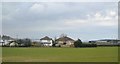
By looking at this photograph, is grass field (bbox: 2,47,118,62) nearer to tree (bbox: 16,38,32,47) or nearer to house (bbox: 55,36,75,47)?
tree (bbox: 16,38,32,47)

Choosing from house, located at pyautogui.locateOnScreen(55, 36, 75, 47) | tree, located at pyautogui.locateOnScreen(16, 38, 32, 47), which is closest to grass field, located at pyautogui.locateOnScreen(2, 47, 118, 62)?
tree, located at pyautogui.locateOnScreen(16, 38, 32, 47)

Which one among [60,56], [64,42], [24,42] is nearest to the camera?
[60,56]

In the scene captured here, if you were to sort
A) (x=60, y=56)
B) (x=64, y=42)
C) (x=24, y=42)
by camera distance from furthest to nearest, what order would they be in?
(x=64, y=42) → (x=24, y=42) → (x=60, y=56)

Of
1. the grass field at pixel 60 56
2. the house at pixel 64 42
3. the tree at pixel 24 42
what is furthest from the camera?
the house at pixel 64 42

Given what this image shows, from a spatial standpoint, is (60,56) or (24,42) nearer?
(60,56)

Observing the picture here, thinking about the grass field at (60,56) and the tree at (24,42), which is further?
the tree at (24,42)

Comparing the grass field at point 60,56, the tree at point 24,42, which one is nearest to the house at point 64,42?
the tree at point 24,42

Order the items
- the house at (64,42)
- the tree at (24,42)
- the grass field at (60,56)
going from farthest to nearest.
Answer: the house at (64,42)
the tree at (24,42)
the grass field at (60,56)

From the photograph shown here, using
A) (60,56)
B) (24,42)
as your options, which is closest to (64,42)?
(24,42)

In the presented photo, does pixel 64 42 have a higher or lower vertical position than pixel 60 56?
higher

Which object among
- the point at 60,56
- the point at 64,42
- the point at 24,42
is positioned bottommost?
the point at 60,56

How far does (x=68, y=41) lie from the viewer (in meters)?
56.9

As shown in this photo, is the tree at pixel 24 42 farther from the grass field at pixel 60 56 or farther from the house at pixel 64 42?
the grass field at pixel 60 56

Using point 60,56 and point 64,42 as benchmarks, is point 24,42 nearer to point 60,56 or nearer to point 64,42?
point 64,42
